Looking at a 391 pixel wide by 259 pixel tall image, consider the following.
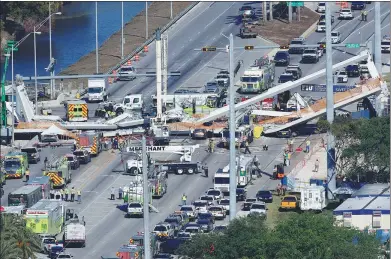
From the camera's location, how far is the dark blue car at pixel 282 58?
184125 mm

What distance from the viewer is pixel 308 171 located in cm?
14712

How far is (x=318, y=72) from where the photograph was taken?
17075 cm

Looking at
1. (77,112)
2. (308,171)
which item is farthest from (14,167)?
(77,112)

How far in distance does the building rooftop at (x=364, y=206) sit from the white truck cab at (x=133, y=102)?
3890 centimetres

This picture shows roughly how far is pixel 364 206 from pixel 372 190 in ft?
19.7

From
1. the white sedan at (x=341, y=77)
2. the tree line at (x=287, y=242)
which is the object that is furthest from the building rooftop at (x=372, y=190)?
the white sedan at (x=341, y=77)

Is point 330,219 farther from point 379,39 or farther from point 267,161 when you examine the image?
point 379,39

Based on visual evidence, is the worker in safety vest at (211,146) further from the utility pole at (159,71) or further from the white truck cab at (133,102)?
the white truck cab at (133,102)

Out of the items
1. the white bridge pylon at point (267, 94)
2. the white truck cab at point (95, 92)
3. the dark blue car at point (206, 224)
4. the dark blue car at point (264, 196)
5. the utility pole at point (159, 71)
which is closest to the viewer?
the dark blue car at point (206, 224)

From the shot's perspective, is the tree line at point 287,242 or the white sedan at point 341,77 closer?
the tree line at point 287,242

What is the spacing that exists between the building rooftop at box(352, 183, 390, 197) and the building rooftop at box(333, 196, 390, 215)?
1205mm

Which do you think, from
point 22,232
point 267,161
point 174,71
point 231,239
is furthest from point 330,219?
point 174,71

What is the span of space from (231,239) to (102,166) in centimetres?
3521

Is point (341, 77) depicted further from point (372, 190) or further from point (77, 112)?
point (372, 190)
